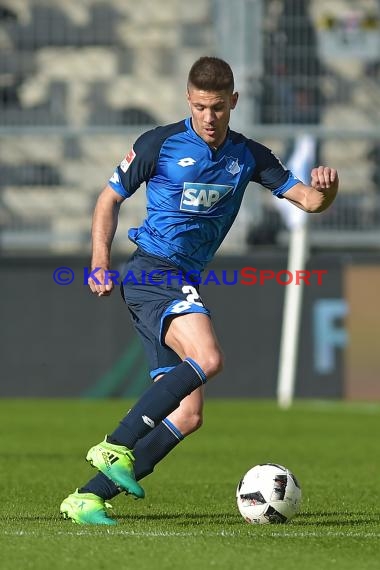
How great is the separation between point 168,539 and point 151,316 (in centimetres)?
121

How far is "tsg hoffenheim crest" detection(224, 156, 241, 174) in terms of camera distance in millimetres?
6168

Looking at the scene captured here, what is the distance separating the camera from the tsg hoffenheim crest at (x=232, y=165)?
6168 mm

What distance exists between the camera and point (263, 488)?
19.4ft

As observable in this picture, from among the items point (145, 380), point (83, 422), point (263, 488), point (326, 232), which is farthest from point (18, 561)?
point (326, 232)

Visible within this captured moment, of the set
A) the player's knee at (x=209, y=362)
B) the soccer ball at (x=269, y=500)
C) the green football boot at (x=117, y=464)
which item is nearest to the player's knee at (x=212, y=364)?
the player's knee at (x=209, y=362)

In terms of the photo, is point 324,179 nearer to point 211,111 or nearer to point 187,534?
point 211,111

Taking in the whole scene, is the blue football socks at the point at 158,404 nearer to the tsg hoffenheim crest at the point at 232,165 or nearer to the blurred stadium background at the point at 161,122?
the tsg hoffenheim crest at the point at 232,165

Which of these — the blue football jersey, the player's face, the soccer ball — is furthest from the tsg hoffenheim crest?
the soccer ball

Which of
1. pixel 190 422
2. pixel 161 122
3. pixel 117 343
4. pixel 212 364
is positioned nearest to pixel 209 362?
pixel 212 364

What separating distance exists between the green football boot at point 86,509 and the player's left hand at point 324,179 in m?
1.74

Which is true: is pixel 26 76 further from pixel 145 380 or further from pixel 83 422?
pixel 83 422

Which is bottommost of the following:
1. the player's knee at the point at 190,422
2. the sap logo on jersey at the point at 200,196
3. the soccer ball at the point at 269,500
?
the soccer ball at the point at 269,500

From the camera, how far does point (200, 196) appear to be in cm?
616

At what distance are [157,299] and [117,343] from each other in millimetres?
10349
